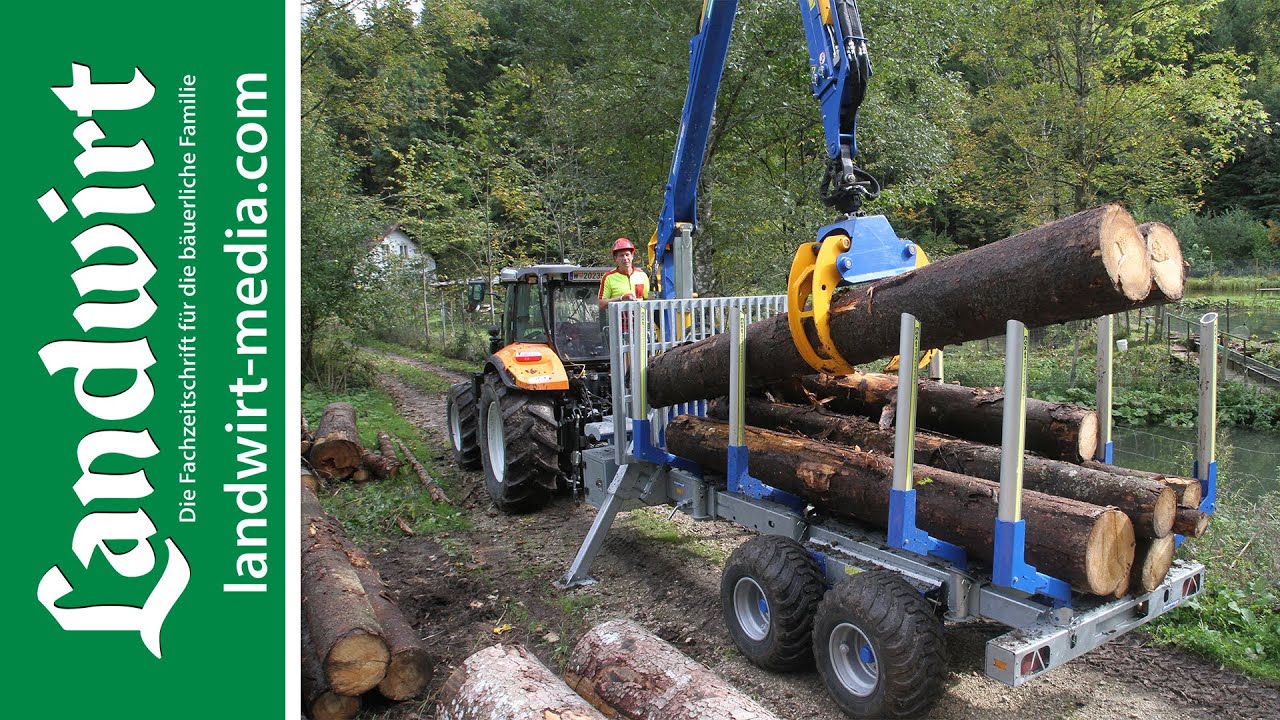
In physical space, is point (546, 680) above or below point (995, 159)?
below

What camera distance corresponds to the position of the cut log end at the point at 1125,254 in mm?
2643

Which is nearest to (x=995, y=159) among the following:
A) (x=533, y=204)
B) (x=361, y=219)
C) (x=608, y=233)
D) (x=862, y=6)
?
(x=862, y=6)

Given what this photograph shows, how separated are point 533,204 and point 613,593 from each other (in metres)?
13.5

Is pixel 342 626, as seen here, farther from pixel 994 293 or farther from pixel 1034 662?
pixel 994 293

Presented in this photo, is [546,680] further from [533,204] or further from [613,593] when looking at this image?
[533,204]

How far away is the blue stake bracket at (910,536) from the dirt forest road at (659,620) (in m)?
0.76

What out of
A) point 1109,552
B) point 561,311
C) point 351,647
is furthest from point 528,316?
point 1109,552

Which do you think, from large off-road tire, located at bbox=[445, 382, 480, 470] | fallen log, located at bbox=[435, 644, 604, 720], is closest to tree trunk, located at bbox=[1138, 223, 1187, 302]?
fallen log, located at bbox=[435, 644, 604, 720]

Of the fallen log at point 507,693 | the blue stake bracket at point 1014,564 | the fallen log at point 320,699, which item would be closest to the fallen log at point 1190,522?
the blue stake bracket at point 1014,564

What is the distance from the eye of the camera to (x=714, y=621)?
477 cm

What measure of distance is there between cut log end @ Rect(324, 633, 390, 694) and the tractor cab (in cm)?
385

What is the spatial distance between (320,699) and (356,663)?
0.81 feet

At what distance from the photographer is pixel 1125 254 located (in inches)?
106

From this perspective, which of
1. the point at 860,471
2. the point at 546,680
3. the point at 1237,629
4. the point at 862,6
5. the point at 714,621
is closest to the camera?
the point at 546,680
